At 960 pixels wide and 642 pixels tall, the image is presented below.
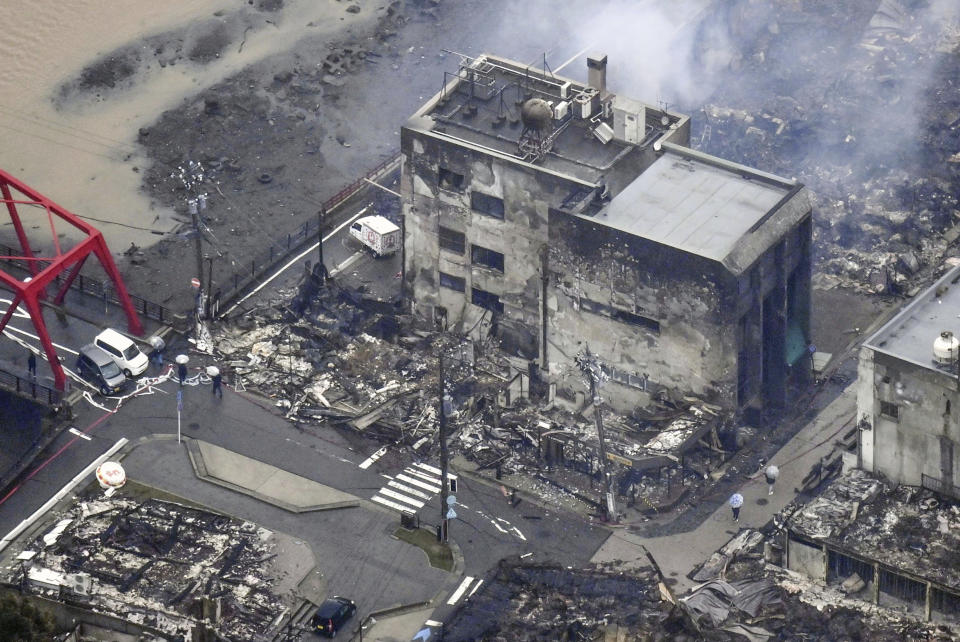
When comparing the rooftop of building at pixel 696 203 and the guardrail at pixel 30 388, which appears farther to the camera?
the guardrail at pixel 30 388

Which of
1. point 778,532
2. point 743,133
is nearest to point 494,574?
point 778,532

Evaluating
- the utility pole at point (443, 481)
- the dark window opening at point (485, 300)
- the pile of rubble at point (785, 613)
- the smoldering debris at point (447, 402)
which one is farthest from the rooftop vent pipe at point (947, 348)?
the dark window opening at point (485, 300)

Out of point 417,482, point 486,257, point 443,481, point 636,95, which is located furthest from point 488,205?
point 636,95

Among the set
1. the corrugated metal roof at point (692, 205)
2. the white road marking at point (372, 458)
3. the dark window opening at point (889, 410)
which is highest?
the corrugated metal roof at point (692, 205)

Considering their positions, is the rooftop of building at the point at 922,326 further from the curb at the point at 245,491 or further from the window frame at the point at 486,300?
the curb at the point at 245,491

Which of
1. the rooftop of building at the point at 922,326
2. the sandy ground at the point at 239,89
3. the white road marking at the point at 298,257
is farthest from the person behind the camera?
the sandy ground at the point at 239,89

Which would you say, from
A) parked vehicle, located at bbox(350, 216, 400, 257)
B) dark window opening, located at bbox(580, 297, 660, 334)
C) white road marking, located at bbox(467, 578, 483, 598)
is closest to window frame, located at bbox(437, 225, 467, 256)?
parked vehicle, located at bbox(350, 216, 400, 257)
